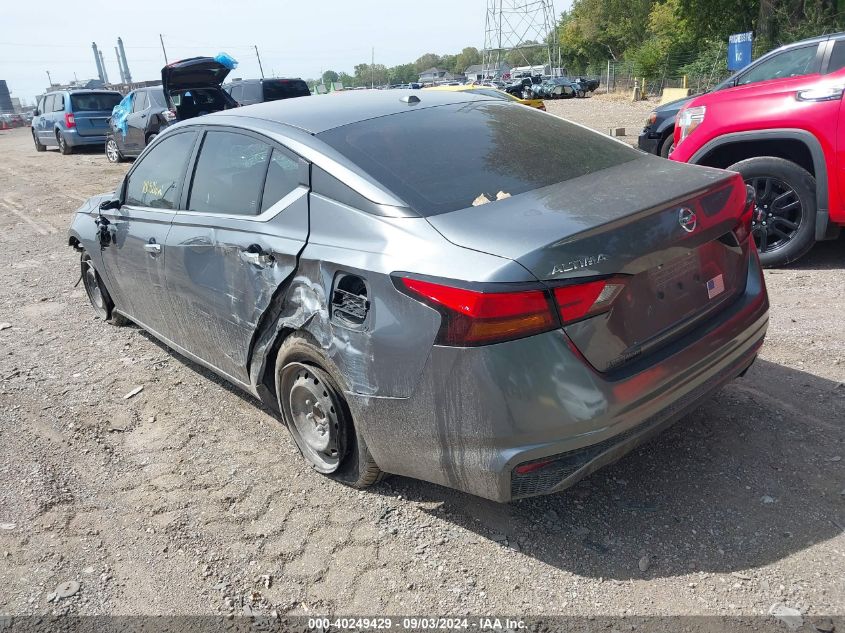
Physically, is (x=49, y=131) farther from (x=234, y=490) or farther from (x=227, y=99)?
(x=234, y=490)

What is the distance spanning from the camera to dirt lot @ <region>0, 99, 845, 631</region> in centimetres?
256

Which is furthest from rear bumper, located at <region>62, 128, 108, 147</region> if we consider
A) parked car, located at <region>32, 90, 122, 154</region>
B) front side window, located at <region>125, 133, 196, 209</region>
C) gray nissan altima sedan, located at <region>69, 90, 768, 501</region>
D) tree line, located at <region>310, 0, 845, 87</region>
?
tree line, located at <region>310, 0, 845, 87</region>

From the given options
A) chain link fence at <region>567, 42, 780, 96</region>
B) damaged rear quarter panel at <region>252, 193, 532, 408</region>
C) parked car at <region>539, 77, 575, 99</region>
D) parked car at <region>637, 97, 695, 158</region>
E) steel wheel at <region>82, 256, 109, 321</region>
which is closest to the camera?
damaged rear quarter panel at <region>252, 193, 532, 408</region>

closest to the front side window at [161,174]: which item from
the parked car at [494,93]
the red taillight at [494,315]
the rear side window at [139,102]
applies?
the parked car at [494,93]

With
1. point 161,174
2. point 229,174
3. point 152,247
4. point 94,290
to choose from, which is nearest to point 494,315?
point 229,174

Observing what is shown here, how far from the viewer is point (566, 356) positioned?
236 centimetres

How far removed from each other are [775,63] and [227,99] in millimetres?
9397

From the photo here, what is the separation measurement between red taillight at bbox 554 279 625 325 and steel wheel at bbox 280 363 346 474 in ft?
3.85

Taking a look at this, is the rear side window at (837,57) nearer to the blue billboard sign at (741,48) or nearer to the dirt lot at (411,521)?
the dirt lot at (411,521)

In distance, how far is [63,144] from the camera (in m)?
19.6

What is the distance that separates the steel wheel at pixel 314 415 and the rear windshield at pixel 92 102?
18.6 metres

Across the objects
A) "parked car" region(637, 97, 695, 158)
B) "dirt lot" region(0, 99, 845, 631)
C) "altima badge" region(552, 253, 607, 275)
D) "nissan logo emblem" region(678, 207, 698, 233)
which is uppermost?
"nissan logo emblem" region(678, 207, 698, 233)

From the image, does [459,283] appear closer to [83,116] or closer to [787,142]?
[787,142]

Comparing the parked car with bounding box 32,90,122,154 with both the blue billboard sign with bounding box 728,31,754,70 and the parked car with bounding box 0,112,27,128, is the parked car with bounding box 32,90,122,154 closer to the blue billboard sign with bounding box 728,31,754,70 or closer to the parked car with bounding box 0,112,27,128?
the blue billboard sign with bounding box 728,31,754,70
